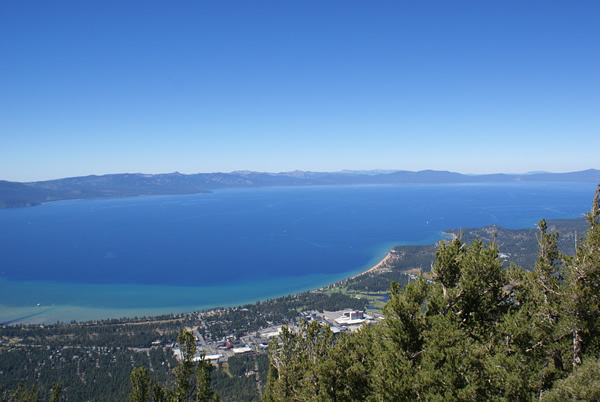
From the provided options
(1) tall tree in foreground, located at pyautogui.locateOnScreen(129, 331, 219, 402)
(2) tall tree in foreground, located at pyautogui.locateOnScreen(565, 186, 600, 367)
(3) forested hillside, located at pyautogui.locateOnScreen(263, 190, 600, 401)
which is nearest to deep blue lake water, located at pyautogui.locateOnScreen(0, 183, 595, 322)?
(1) tall tree in foreground, located at pyautogui.locateOnScreen(129, 331, 219, 402)

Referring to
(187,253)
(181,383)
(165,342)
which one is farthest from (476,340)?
(187,253)

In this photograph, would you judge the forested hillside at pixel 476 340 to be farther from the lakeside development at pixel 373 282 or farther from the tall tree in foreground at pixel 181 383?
the lakeside development at pixel 373 282

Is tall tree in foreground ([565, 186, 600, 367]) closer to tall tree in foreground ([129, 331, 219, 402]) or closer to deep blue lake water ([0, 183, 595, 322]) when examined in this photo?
tall tree in foreground ([129, 331, 219, 402])

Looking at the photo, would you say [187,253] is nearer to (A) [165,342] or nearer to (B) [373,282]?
(B) [373,282]

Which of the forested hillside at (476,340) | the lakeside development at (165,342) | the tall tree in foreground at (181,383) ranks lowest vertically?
the lakeside development at (165,342)

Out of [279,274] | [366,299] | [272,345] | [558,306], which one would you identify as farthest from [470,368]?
[279,274]

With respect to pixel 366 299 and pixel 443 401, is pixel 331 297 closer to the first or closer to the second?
pixel 366 299

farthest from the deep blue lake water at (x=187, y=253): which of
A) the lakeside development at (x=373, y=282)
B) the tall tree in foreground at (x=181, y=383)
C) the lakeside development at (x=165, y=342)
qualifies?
the tall tree in foreground at (x=181, y=383)
